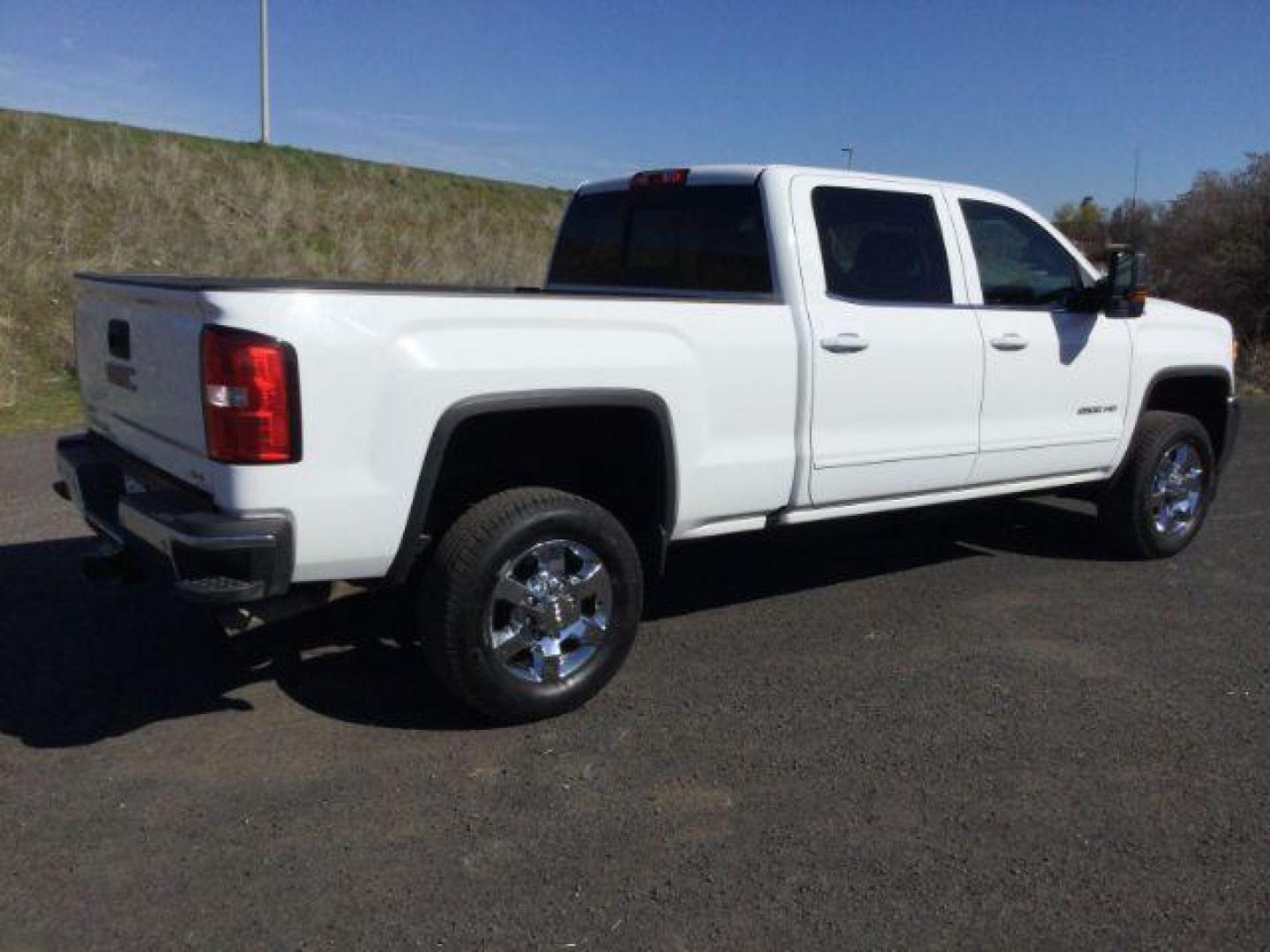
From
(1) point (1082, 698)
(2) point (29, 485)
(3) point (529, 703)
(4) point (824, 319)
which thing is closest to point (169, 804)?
(3) point (529, 703)

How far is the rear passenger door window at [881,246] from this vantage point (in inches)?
194

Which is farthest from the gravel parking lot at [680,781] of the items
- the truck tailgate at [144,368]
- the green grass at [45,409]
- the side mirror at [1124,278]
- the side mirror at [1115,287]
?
the green grass at [45,409]

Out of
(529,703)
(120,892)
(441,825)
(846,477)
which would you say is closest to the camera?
(120,892)

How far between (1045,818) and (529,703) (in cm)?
172

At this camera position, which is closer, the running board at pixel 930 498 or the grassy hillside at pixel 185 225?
the running board at pixel 930 498

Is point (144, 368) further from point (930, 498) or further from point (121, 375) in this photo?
point (930, 498)

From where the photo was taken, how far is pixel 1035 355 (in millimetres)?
5566

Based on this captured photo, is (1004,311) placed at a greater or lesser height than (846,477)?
greater

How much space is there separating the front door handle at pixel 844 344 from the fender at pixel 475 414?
843 millimetres

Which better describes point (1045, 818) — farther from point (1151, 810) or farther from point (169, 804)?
point (169, 804)

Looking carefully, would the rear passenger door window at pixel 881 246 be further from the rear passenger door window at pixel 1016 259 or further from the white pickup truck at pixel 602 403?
the rear passenger door window at pixel 1016 259

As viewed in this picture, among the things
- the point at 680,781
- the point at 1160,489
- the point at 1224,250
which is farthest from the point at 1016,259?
the point at 1224,250

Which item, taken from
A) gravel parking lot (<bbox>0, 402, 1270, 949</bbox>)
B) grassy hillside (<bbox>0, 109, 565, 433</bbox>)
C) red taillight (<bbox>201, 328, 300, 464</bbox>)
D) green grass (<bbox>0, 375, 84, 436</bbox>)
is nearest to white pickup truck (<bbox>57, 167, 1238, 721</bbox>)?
red taillight (<bbox>201, 328, 300, 464</bbox>)

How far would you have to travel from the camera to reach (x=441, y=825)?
11.2 feet
